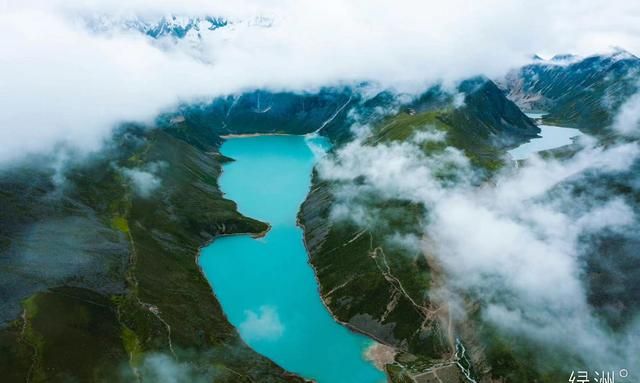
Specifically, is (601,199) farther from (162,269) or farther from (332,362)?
(162,269)

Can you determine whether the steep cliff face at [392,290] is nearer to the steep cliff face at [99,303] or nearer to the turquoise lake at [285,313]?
the turquoise lake at [285,313]

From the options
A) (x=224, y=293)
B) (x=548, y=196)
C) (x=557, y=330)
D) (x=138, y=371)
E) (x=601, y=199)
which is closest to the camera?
(x=138, y=371)

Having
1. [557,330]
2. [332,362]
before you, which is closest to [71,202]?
[332,362]

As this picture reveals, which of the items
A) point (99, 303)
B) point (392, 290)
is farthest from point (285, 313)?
point (99, 303)

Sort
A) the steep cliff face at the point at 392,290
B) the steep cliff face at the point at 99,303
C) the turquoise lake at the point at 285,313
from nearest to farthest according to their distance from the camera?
the steep cliff face at the point at 99,303
the turquoise lake at the point at 285,313
the steep cliff face at the point at 392,290

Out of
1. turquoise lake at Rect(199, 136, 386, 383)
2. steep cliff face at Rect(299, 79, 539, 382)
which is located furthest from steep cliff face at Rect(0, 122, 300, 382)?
steep cliff face at Rect(299, 79, 539, 382)

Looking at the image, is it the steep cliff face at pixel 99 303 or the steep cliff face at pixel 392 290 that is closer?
the steep cliff face at pixel 99 303

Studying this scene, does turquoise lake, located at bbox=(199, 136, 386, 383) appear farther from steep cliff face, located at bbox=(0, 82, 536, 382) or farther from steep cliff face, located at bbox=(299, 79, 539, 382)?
steep cliff face, located at bbox=(299, 79, 539, 382)

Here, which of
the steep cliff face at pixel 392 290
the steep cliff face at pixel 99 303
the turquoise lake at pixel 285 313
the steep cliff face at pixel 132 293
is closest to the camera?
the steep cliff face at pixel 99 303

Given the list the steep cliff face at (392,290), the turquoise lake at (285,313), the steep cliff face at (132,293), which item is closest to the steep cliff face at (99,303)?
the steep cliff face at (132,293)

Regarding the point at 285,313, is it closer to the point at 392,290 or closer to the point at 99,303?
the point at 392,290

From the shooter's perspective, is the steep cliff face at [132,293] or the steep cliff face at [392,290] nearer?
the steep cliff face at [132,293]
